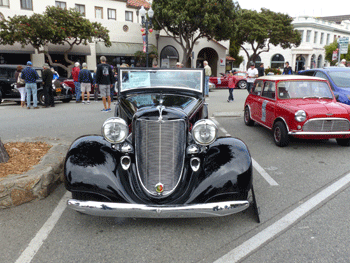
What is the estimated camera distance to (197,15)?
76.0 ft

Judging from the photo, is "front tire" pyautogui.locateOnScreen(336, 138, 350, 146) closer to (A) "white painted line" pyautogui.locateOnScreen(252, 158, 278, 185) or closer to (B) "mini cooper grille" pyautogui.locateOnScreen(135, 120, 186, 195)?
(A) "white painted line" pyautogui.locateOnScreen(252, 158, 278, 185)

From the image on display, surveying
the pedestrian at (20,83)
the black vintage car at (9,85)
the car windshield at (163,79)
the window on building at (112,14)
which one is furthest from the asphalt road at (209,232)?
the window on building at (112,14)

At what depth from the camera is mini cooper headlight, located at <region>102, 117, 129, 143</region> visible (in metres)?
3.17

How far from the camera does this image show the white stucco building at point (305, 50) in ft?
168

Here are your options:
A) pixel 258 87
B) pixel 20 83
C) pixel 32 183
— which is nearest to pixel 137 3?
pixel 20 83

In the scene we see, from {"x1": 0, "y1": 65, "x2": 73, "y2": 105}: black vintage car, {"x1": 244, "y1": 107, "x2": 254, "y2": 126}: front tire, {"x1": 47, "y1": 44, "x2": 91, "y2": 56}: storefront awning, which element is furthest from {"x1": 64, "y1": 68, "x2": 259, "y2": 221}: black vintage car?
{"x1": 47, "y1": 44, "x2": 91, "y2": 56}: storefront awning

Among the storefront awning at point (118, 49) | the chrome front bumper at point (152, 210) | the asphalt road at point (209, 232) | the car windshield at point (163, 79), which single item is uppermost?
the storefront awning at point (118, 49)

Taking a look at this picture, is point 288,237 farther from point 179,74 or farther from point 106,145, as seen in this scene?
point 179,74

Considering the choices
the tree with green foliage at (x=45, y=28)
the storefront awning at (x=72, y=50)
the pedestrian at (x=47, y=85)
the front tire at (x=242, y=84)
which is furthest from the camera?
the storefront awning at (x=72, y=50)

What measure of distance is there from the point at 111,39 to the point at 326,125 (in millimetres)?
24811

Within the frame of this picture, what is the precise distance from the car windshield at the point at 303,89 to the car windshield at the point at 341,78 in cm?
271

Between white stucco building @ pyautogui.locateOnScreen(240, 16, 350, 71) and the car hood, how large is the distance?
1915 inches

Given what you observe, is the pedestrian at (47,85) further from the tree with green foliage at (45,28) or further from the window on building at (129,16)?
the window on building at (129,16)

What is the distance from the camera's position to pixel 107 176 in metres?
2.93
